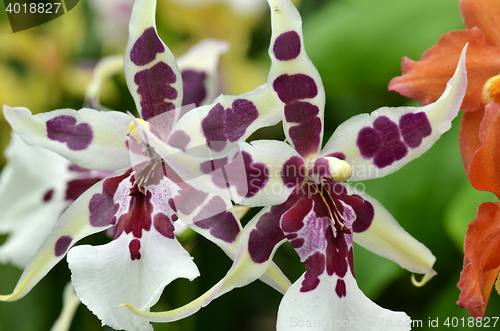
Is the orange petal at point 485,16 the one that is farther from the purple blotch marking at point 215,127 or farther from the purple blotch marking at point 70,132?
the purple blotch marking at point 70,132

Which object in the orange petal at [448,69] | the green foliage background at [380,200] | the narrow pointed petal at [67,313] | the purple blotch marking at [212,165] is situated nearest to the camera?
the purple blotch marking at [212,165]

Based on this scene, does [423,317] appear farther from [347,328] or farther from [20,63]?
[20,63]

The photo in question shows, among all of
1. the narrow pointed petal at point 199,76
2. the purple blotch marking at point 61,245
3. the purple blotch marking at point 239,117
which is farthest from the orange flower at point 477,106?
the purple blotch marking at point 61,245

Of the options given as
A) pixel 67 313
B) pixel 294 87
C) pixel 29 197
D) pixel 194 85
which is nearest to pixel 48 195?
pixel 29 197

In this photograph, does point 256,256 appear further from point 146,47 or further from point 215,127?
point 146,47

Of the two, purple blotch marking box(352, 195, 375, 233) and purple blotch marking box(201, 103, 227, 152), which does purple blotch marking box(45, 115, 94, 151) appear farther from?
purple blotch marking box(352, 195, 375, 233)

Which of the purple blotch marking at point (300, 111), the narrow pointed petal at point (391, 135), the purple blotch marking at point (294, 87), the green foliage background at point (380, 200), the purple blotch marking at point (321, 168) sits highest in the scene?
the purple blotch marking at point (294, 87)
